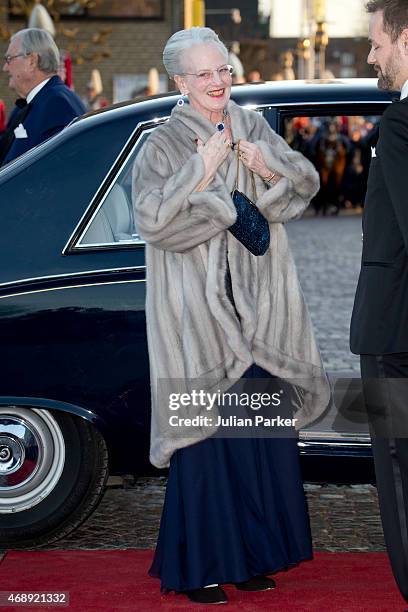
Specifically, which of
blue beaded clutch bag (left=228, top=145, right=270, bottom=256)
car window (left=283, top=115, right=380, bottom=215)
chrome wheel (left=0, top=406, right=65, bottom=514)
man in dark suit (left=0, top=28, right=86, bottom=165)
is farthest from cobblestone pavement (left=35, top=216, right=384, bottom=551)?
car window (left=283, top=115, right=380, bottom=215)

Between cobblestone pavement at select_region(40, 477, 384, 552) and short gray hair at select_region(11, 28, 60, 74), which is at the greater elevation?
short gray hair at select_region(11, 28, 60, 74)

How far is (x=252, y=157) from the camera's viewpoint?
459cm

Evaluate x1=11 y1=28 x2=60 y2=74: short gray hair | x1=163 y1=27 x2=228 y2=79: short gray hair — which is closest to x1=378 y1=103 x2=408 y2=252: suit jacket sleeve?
x1=163 y1=27 x2=228 y2=79: short gray hair

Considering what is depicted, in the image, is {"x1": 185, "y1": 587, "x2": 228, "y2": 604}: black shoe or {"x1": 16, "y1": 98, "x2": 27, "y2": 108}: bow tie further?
{"x1": 16, "y1": 98, "x2": 27, "y2": 108}: bow tie

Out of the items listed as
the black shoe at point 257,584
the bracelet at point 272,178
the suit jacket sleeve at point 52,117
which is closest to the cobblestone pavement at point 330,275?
the suit jacket sleeve at point 52,117

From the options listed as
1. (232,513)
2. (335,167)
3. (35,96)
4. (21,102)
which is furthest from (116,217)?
(335,167)

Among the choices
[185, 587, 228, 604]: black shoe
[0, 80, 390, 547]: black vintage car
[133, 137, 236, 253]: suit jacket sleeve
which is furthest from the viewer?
[0, 80, 390, 547]: black vintage car

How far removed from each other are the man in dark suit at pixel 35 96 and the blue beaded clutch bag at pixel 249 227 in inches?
82.6

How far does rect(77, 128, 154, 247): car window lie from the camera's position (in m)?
5.21

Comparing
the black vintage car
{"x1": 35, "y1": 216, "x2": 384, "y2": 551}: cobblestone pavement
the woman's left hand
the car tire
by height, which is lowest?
{"x1": 35, "y1": 216, "x2": 384, "y2": 551}: cobblestone pavement

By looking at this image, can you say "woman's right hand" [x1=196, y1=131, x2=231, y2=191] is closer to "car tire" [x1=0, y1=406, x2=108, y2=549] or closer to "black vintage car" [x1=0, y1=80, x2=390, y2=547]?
"black vintage car" [x1=0, y1=80, x2=390, y2=547]

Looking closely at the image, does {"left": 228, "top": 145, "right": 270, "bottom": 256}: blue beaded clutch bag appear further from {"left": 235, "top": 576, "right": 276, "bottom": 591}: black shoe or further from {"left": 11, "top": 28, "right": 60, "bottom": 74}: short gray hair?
{"left": 11, "top": 28, "right": 60, "bottom": 74}: short gray hair

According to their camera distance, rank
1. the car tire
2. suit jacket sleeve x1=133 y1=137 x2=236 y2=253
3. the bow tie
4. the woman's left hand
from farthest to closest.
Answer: the bow tie < the car tire < the woman's left hand < suit jacket sleeve x1=133 y1=137 x2=236 y2=253

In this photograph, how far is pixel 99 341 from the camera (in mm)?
5117
